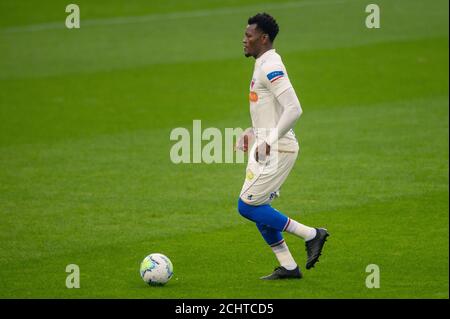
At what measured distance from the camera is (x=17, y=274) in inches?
374

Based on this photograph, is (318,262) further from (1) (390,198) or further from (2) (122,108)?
(2) (122,108)

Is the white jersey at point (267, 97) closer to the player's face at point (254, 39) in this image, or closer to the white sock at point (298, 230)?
the player's face at point (254, 39)

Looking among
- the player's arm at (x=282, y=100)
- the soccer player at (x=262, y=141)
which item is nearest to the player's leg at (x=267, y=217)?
the soccer player at (x=262, y=141)

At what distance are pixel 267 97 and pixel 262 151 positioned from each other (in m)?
0.56

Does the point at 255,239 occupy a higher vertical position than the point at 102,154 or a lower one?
lower

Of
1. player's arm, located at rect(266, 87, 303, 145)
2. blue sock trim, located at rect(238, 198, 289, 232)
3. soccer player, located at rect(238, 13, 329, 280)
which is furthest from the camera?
blue sock trim, located at rect(238, 198, 289, 232)

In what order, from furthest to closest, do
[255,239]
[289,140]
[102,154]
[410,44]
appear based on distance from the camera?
1. [410,44]
2. [102,154]
3. [255,239]
4. [289,140]

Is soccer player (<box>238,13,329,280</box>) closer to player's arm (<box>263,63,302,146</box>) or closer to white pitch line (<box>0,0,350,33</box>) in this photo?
player's arm (<box>263,63,302,146</box>)

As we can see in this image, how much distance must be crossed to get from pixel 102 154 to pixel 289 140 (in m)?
6.71

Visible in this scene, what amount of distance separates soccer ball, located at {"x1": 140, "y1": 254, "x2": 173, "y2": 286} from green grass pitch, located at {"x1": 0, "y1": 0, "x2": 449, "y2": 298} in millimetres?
147

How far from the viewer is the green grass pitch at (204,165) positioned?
9781 mm

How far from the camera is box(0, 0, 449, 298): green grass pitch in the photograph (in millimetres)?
9781

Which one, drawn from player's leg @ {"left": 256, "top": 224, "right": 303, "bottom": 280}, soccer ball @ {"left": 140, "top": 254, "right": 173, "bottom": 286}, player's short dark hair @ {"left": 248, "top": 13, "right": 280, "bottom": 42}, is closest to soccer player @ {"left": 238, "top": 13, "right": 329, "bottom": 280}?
player's short dark hair @ {"left": 248, "top": 13, "right": 280, "bottom": 42}
